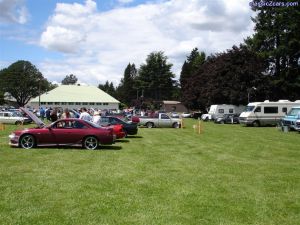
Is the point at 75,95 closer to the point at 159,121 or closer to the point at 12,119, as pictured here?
the point at 12,119

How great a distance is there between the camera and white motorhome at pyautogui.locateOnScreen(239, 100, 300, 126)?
45.1m

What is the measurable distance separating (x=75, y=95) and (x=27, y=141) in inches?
4155

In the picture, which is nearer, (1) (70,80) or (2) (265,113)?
(2) (265,113)

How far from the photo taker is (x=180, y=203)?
8227 millimetres

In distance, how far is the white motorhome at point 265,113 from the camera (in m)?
45.1

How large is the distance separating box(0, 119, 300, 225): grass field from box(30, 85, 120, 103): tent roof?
103875 mm

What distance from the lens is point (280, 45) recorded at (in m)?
59.7

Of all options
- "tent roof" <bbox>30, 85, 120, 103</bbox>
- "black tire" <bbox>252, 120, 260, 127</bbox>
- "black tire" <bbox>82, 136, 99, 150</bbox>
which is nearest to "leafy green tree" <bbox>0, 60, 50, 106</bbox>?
"tent roof" <bbox>30, 85, 120, 103</bbox>

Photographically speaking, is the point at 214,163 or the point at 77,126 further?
the point at 77,126

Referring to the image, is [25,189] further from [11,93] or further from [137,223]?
[11,93]

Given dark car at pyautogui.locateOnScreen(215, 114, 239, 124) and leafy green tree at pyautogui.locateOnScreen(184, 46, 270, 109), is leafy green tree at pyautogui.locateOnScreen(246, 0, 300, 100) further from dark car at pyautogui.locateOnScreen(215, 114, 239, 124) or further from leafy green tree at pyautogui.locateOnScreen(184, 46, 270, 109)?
dark car at pyautogui.locateOnScreen(215, 114, 239, 124)

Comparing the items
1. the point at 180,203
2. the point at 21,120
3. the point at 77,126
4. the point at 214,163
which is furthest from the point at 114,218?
the point at 21,120

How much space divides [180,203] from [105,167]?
4923mm

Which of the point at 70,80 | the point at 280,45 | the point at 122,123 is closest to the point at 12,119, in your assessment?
the point at 122,123
